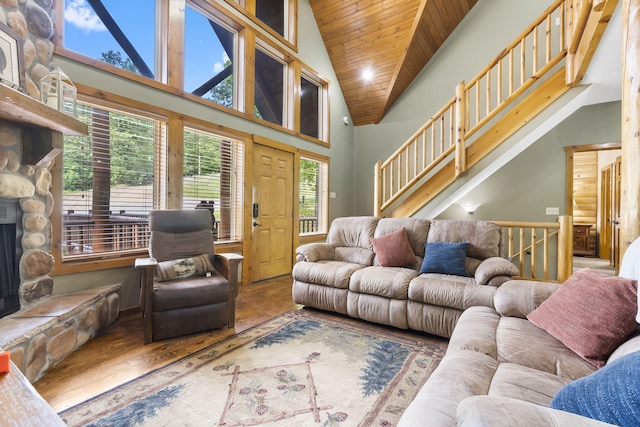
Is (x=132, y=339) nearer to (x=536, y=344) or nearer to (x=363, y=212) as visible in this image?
(x=536, y=344)

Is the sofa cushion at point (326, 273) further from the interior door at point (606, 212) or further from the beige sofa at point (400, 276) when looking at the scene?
the interior door at point (606, 212)

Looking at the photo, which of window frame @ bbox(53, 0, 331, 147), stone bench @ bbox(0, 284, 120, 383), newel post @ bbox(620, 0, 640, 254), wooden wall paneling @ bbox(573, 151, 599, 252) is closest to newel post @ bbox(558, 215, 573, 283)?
newel post @ bbox(620, 0, 640, 254)

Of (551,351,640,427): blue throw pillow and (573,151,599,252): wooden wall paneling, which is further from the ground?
(573,151,599,252): wooden wall paneling

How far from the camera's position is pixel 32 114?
1.83m

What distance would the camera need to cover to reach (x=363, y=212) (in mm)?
6336

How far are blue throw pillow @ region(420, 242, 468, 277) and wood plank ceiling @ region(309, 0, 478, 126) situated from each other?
3643 mm

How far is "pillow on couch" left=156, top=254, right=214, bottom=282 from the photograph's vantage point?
103 inches

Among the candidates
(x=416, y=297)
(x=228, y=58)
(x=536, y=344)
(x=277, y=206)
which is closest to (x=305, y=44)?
(x=228, y=58)

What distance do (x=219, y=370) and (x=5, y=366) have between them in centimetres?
131

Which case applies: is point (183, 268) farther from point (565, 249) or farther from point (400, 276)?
point (565, 249)

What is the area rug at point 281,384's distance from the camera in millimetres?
1531

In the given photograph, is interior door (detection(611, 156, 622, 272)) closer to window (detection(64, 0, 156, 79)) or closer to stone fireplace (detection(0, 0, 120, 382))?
window (detection(64, 0, 156, 79))

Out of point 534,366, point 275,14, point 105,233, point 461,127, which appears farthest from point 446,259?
point 275,14

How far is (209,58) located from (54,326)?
330 centimetres
